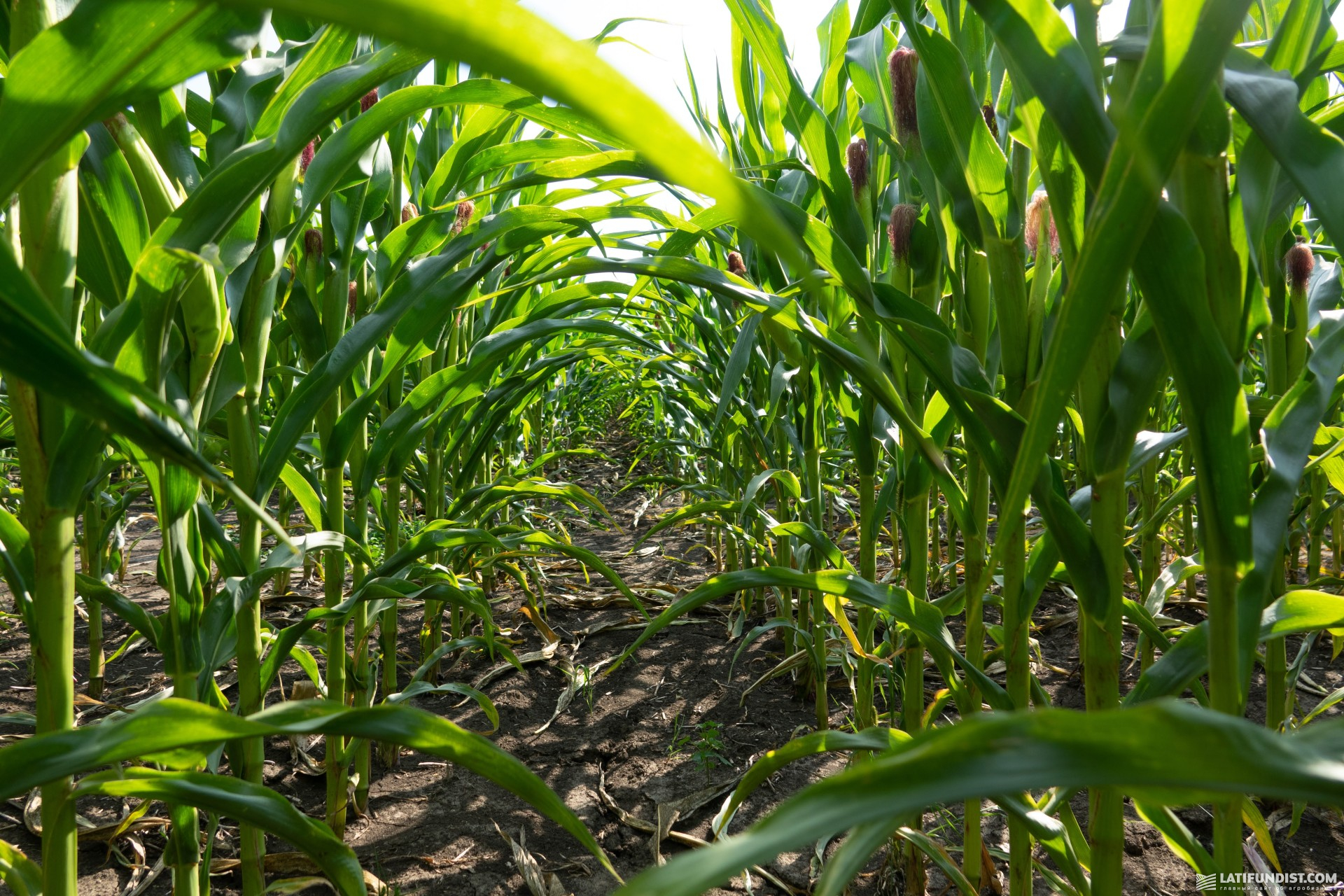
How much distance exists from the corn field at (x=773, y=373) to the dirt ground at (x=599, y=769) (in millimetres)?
17

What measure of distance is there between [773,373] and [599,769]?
903 millimetres

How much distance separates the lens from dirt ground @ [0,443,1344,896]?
1.21m

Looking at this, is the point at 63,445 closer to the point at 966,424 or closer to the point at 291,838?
the point at 291,838

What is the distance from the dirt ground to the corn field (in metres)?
0.02

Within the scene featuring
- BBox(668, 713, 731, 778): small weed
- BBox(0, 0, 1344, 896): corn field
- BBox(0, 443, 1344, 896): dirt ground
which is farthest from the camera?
BBox(668, 713, 731, 778): small weed

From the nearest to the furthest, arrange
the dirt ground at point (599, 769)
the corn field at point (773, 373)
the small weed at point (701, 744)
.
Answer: the corn field at point (773, 373)
the dirt ground at point (599, 769)
the small weed at point (701, 744)

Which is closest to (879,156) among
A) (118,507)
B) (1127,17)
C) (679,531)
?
(1127,17)

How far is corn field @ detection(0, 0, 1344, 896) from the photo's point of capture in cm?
29

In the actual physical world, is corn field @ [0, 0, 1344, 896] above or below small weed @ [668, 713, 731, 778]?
above

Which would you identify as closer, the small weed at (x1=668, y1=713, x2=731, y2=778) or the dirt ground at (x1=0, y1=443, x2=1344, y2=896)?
the dirt ground at (x1=0, y1=443, x2=1344, y2=896)

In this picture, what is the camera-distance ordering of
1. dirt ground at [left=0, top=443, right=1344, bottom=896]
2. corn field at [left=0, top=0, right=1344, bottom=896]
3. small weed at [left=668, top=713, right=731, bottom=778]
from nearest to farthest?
1. corn field at [left=0, top=0, right=1344, bottom=896]
2. dirt ground at [left=0, top=443, right=1344, bottom=896]
3. small weed at [left=668, top=713, right=731, bottom=778]

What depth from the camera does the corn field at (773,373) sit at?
29 centimetres

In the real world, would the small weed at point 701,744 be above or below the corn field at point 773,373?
below

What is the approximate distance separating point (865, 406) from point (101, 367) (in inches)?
37.8
